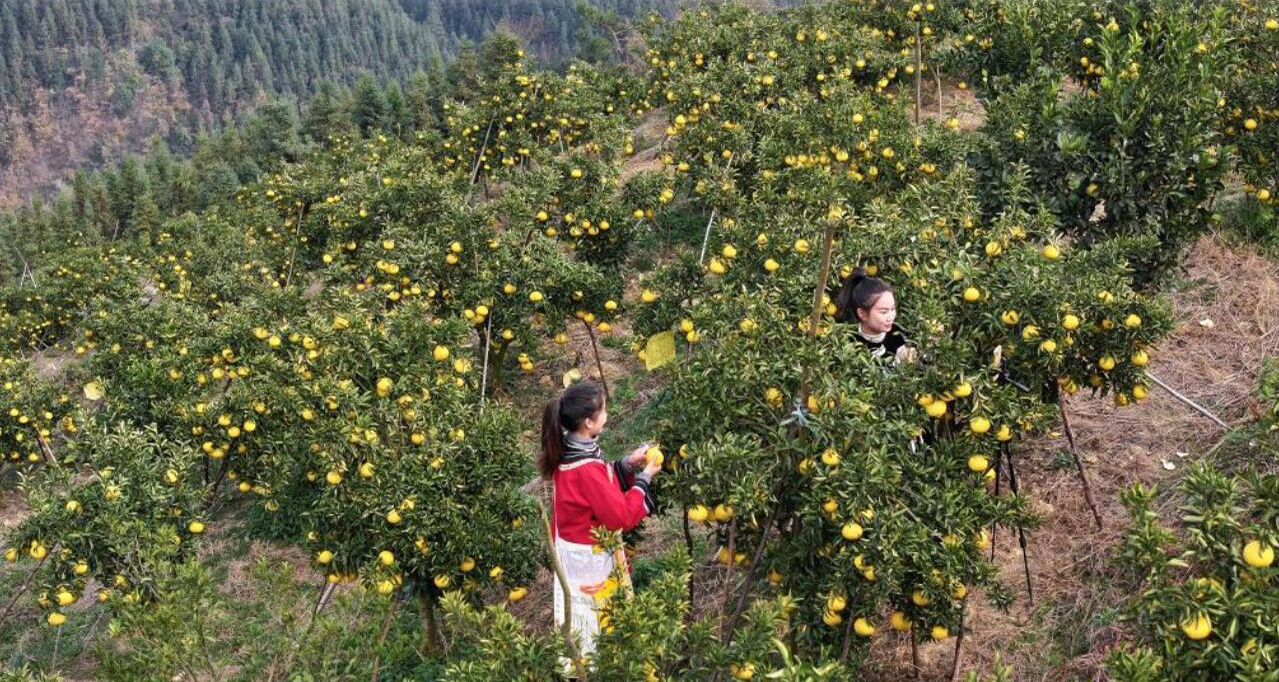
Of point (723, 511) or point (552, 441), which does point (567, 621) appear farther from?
point (552, 441)

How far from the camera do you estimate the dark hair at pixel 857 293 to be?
3.42 metres

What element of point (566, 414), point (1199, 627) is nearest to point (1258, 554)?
point (1199, 627)

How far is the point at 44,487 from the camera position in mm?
5273

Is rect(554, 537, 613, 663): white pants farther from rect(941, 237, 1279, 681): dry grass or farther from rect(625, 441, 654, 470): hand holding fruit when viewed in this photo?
rect(941, 237, 1279, 681): dry grass

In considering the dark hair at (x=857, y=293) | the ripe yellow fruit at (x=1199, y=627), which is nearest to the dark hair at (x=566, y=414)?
the dark hair at (x=857, y=293)

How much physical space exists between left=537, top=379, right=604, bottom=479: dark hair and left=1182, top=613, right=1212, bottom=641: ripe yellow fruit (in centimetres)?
195

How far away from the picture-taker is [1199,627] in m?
2.06

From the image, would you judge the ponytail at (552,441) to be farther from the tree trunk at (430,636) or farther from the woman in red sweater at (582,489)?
the tree trunk at (430,636)

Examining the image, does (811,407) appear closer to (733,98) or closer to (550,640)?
(550,640)

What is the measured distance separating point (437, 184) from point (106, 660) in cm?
641

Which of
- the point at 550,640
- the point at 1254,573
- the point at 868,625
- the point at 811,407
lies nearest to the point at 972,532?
the point at 868,625

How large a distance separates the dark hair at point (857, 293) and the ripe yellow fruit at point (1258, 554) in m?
1.58

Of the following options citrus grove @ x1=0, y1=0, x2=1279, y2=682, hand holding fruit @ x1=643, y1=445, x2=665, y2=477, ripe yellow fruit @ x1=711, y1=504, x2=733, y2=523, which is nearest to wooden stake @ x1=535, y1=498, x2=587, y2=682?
citrus grove @ x1=0, y1=0, x2=1279, y2=682

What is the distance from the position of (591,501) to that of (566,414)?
1.12 ft
